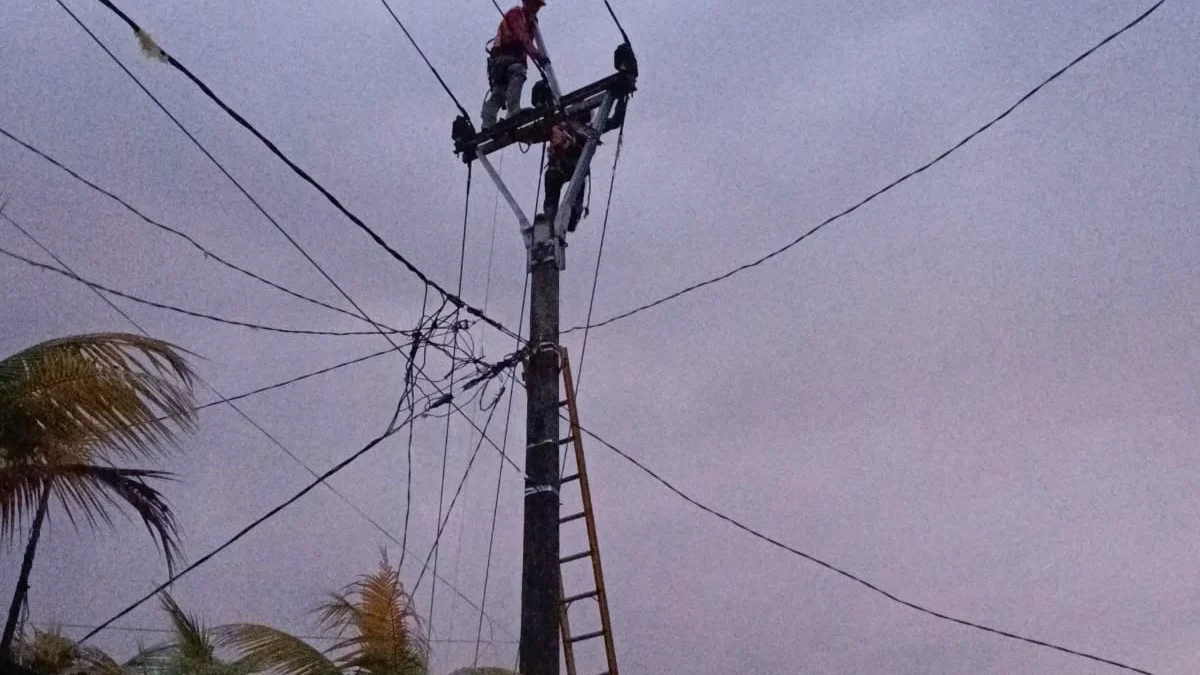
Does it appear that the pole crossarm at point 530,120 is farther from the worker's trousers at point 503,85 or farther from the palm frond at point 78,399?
the palm frond at point 78,399

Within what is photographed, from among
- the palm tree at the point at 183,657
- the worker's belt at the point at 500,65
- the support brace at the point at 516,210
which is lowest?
the palm tree at the point at 183,657

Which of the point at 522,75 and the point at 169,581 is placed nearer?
the point at 169,581

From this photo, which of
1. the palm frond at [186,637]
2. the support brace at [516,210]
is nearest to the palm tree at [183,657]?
the palm frond at [186,637]

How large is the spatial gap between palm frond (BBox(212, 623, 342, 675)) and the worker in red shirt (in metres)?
4.36

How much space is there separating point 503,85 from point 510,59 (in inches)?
8.9

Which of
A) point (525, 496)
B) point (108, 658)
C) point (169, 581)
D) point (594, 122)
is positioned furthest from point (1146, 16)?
point (108, 658)

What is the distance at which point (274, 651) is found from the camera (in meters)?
8.48

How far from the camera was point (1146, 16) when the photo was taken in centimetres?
895

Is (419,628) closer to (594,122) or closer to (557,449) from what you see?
(557,449)

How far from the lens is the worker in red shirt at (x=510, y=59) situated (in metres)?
9.95

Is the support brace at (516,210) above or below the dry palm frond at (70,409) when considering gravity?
above

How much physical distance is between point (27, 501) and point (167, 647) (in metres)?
2.44

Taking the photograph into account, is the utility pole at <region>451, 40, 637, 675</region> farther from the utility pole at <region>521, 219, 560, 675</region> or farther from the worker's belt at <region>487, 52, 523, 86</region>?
the worker's belt at <region>487, 52, 523, 86</region>

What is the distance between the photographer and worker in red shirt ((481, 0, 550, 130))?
9953mm
